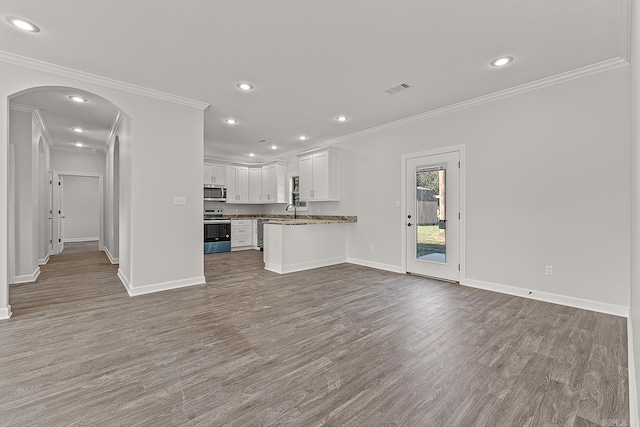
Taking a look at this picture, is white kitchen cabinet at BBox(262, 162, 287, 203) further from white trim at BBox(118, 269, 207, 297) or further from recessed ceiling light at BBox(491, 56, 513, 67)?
recessed ceiling light at BBox(491, 56, 513, 67)

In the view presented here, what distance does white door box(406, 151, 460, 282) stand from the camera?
440 centimetres

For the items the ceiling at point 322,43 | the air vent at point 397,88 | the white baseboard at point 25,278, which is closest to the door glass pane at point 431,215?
the ceiling at point 322,43

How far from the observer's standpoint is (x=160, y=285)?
3932 millimetres

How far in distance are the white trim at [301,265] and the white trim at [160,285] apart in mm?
1290

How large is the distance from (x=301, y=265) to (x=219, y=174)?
417 centimetres

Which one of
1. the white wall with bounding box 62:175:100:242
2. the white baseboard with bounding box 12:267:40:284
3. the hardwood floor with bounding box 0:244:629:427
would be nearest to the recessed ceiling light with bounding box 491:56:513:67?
the hardwood floor with bounding box 0:244:629:427

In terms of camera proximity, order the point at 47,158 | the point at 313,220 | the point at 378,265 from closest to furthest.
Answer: the point at 378,265, the point at 313,220, the point at 47,158

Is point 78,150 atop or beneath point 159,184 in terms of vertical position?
atop

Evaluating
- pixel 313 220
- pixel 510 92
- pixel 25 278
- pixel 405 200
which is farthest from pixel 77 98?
pixel 510 92

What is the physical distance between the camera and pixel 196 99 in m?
4.12

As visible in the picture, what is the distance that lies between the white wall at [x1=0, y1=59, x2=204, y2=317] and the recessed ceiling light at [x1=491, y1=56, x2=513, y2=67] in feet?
12.7

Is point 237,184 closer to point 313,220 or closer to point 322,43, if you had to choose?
point 313,220

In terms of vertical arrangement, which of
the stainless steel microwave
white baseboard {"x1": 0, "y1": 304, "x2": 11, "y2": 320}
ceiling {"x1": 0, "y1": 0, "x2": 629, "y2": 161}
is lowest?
white baseboard {"x1": 0, "y1": 304, "x2": 11, "y2": 320}

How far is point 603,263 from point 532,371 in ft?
6.68
